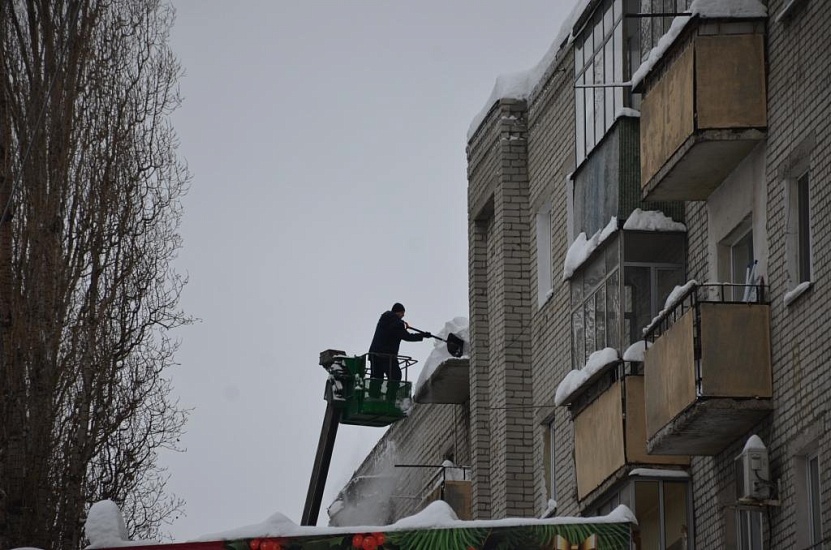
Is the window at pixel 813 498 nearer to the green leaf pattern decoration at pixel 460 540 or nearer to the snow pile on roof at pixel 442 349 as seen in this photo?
the green leaf pattern decoration at pixel 460 540

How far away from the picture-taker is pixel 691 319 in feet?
48.6

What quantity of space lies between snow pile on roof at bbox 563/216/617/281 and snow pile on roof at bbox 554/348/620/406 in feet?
2.86

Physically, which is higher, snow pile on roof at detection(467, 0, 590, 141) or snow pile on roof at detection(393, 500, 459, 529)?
snow pile on roof at detection(467, 0, 590, 141)

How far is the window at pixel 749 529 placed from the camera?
1533cm

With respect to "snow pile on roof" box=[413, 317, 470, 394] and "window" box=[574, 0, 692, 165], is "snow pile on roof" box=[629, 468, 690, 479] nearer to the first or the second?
"window" box=[574, 0, 692, 165]

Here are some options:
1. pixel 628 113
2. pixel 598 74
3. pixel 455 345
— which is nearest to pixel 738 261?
pixel 628 113

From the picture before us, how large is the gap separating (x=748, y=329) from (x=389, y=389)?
37.7 feet

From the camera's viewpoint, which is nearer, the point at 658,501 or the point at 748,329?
the point at 748,329

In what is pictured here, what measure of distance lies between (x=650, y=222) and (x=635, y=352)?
1.14m

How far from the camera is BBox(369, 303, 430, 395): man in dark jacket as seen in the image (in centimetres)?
2570

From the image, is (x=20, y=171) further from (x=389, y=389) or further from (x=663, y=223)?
(x=663, y=223)

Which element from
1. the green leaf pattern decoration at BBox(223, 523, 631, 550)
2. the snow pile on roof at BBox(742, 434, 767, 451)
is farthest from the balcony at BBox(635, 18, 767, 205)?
the green leaf pattern decoration at BBox(223, 523, 631, 550)

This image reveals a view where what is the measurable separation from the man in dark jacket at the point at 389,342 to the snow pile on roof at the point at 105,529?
11785 millimetres

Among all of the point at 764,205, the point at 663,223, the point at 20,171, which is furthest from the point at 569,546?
the point at 20,171
